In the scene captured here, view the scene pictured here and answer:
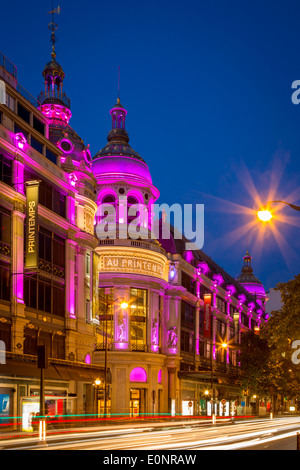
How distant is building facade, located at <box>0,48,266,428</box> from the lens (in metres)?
44.0

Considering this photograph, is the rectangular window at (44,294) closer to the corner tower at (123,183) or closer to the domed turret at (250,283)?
the corner tower at (123,183)

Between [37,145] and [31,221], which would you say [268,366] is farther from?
[31,221]

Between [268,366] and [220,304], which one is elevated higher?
[220,304]

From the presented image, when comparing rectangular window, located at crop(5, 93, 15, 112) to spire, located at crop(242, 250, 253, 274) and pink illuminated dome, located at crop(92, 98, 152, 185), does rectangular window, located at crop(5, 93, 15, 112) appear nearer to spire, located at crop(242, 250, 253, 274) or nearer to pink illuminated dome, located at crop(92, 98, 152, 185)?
pink illuminated dome, located at crop(92, 98, 152, 185)

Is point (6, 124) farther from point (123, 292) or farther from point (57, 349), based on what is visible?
point (123, 292)

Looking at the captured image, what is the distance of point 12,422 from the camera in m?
42.1

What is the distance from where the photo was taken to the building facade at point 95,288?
44000 millimetres

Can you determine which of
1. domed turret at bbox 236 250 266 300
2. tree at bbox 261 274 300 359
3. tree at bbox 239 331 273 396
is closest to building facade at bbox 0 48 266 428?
tree at bbox 239 331 273 396

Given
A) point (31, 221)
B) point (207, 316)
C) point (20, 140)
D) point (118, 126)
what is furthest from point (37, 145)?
point (207, 316)

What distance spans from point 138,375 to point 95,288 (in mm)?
18216

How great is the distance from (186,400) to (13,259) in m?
46.1

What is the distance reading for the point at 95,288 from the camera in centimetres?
5809

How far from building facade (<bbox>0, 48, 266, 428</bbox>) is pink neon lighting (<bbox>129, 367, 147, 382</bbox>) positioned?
13cm
